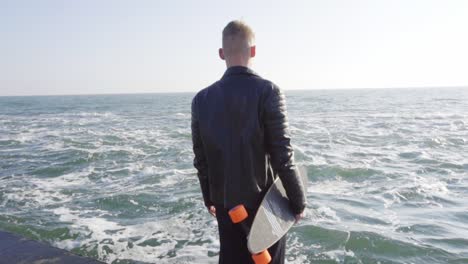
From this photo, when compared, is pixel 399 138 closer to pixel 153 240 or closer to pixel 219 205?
pixel 153 240

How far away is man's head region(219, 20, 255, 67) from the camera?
8.98ft

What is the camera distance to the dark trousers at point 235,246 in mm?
2908

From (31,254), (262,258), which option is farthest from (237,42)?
(31,254)

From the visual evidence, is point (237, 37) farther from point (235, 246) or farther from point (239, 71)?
point (235, 246)

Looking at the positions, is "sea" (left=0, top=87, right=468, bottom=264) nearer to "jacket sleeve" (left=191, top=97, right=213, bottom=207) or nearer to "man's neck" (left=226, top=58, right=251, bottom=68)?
"jacket sleeve" (left=191, top=97, right=213, bottom=207)

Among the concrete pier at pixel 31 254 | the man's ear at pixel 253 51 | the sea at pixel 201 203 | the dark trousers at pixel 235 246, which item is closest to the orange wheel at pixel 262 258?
the dark trousers at pixel 235 246

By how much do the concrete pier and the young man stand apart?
231 centimetres

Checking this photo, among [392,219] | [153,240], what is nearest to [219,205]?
[153,240]

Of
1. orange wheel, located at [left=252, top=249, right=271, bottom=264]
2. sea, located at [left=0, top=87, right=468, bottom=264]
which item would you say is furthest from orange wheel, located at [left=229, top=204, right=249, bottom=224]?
sea, located at [left=0, top=87, right=468, bottom=264]

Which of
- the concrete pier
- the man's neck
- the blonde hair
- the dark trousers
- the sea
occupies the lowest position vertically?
the sea

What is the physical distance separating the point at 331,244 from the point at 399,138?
12.9 meters

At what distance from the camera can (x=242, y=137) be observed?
8.77ft

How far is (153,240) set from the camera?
21.3 feet

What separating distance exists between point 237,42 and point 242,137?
0.67 meters
